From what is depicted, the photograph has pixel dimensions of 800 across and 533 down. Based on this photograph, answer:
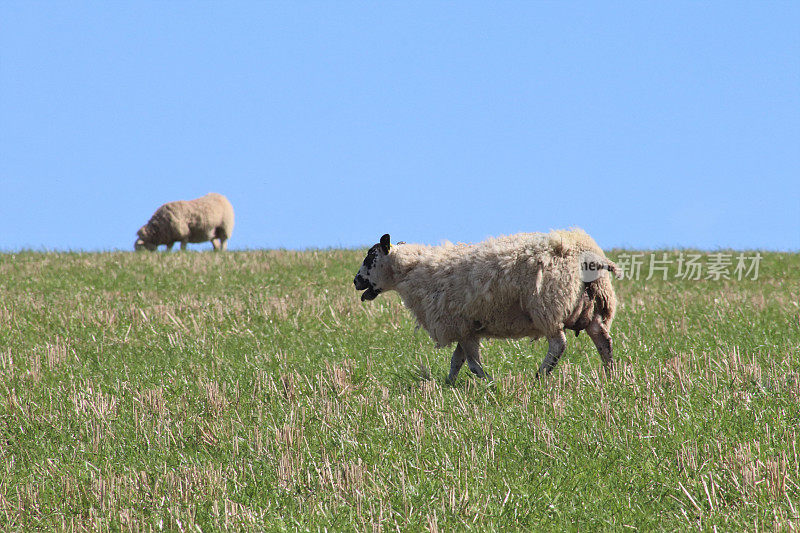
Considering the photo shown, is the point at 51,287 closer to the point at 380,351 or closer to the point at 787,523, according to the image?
the point at 380,351

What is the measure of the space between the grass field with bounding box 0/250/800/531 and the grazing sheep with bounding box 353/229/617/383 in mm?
447

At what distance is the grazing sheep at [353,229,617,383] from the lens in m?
6.55

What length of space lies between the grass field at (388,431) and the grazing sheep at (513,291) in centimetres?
45

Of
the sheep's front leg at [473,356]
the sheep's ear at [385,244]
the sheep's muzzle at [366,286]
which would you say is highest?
the sheep's ear at [385,244]

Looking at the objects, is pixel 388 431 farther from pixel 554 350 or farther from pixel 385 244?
pixel 385 244

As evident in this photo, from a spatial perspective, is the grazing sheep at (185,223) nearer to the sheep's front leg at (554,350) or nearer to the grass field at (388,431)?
the grass field at (388,431)

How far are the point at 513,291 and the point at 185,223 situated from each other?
21.5 m

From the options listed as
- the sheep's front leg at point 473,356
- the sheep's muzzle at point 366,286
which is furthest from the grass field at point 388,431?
the sheep's muzzle at point 366,286

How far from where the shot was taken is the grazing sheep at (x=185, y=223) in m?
25.9

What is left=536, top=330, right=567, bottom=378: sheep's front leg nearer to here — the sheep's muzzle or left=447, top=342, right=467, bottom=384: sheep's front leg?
left=447, top=342, right=467, bottom=384: sheep's front leg

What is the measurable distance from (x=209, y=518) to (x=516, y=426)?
7.56 ft

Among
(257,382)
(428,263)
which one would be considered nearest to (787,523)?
(428,263)

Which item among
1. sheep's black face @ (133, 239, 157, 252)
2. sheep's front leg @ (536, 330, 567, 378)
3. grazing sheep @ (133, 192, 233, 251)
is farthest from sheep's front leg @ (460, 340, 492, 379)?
sheep's black face @ (133, 239, 157, 252)

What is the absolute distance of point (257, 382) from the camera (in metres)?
7.03
